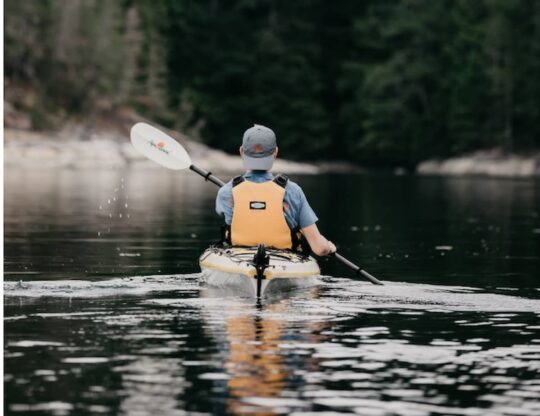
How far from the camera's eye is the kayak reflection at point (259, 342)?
1056cm

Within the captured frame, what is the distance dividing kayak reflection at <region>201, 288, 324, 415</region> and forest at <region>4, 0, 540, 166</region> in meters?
70.2

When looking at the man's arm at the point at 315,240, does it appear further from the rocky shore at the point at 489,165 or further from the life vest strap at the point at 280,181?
the rocky shore at the point at 489,165

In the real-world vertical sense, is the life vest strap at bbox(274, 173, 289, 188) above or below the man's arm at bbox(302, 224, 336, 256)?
above

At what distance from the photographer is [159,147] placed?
1969 cm

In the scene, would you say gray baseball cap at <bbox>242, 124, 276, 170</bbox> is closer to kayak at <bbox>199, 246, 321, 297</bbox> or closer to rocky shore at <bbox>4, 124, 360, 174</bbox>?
kayak at <bbox>199, 246, 321, 297</bbox>

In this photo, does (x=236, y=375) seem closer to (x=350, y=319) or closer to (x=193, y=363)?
(x=193, y=363)

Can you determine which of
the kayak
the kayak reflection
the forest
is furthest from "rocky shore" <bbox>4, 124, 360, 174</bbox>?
the kayak reflection

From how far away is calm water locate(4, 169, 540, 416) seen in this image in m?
10.6

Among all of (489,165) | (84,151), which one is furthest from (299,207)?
(489,165)

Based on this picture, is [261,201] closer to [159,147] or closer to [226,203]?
[226,203]

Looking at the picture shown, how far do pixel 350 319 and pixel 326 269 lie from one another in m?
6.34

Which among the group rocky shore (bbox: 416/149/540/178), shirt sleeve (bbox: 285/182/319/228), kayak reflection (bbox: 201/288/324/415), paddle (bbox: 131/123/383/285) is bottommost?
kayak reflection (bbox: 201/288/324/415)

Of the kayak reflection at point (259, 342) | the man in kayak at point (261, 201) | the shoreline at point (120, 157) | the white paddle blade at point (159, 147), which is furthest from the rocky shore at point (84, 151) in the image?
the kayak reflection at point (259, 342)

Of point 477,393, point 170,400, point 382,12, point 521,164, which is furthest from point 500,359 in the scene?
point 382,12
